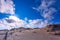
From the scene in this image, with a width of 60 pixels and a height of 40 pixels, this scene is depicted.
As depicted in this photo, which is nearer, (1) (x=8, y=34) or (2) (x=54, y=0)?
(2) (x=54, y=0)

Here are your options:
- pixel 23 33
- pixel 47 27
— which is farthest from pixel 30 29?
pixel 47 27

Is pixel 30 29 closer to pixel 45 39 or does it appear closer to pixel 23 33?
pixel 23 33

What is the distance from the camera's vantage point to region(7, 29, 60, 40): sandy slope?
6.84 feet

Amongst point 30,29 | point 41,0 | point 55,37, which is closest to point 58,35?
point 55,37

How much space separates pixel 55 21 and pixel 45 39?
0.96 feet

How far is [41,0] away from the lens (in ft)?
7.11

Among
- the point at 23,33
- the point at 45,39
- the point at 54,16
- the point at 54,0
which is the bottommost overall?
the point at 45,39

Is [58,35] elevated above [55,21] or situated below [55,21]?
below

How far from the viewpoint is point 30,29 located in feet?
7.23

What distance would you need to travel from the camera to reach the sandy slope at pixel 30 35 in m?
2.09

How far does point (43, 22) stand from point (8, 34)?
0.57m

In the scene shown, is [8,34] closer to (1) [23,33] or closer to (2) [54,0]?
(1) [23,33]

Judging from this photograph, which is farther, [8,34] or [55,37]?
[8,34]

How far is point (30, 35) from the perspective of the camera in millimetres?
2154
